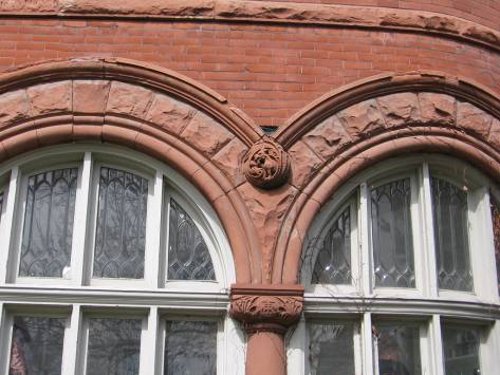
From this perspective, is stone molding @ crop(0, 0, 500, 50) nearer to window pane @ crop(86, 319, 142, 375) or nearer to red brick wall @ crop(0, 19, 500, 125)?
red brick wall @ crop(0, 19, 500, 125)

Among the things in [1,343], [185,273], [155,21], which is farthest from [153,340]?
[155,21]

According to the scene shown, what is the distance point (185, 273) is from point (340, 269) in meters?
1.22

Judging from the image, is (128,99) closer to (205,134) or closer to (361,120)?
(205,134)

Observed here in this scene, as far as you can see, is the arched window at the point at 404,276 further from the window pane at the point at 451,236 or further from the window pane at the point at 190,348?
the window pane at the point at 190,348

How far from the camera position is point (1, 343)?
538 cm

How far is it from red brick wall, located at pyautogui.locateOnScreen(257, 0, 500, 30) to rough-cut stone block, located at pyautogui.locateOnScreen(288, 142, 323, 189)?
4.50ft

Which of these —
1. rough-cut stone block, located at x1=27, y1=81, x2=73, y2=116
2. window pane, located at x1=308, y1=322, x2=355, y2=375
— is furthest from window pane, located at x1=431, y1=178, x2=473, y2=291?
rough-cut stone block, located at x1=27, y1=81, x2=73, y2=116

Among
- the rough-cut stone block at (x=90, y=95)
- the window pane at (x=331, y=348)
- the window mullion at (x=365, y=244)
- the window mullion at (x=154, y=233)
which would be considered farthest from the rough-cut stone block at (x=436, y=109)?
the rough-cut stone block at (x=90, y=95)

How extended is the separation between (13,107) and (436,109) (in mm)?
3428

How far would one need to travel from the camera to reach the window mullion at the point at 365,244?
5.61 m

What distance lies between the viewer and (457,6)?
651 centimetres

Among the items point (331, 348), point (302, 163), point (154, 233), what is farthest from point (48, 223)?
point (331, 348)

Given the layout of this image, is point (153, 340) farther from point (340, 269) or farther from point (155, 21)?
point (155, 21)

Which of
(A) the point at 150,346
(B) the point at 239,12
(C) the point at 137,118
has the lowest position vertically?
(A) the point at 150,346
